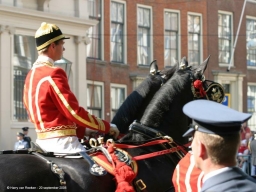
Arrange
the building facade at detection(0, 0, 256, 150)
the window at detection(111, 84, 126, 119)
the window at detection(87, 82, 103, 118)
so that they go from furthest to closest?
the window at detection(111, 84, 126, 119) → the window at detection(87, 82, 103, 118) → the building facade at detection(0, 0, 256, 150)

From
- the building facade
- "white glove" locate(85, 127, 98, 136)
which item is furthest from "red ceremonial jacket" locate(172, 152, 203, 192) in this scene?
the building facade

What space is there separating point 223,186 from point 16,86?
16428 millimetres

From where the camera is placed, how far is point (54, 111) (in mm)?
5367

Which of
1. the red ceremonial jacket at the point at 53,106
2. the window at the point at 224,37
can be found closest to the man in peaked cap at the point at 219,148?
the red ceremonial jacket at the point at 53,106

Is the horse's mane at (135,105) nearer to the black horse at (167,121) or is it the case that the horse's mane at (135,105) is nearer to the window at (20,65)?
the black horse at (167,121)

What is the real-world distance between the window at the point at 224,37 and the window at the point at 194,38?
3.90 feet

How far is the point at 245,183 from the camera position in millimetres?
2693

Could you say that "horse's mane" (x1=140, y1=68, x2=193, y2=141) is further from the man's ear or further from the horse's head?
the man's ear

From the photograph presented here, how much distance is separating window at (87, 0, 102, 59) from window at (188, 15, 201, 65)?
4.83 metres

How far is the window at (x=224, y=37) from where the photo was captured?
27953 millimetres

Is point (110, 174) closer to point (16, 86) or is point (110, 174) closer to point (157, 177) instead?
point (157, 177)

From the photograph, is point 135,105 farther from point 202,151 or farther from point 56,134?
point 202,151

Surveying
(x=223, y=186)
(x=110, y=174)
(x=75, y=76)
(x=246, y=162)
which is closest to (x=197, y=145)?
(x=223, y=186)

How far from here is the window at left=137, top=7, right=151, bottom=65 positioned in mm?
24906
